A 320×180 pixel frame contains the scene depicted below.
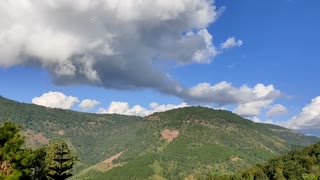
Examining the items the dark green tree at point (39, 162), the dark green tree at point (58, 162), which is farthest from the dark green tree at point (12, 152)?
the dark green tree at point (39, 162)

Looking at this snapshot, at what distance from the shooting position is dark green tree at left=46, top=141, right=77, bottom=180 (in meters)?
79.1

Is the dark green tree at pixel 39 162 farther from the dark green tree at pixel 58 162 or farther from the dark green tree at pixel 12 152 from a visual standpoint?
the dark green tree at pixel 12 152

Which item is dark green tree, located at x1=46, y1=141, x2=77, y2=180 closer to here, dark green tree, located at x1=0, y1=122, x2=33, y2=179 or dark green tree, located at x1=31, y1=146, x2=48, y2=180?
dark green tree, located at x1=31, y1=146, x2=48, y2=180

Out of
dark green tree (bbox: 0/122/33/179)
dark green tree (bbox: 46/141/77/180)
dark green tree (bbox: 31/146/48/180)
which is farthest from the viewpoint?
dark green tree (bbox: 31/146/48/180)

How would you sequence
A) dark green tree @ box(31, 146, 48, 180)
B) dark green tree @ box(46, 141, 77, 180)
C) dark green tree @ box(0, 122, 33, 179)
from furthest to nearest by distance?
dark green tree @ box(31, 146, 48, 180), dark green tree @ box(46, 141, 77, 180), dark green tree @ box(0, 122, 33, 179)

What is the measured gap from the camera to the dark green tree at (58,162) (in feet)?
259

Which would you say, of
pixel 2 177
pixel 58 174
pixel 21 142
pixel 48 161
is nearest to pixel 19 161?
pixel 21 142

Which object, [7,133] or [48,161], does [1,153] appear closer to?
[7,133]

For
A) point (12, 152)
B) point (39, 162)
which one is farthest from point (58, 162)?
point (12, 152)

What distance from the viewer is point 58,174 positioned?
79.3m

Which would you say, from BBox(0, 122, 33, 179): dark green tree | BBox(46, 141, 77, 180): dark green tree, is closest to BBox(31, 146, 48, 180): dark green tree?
BBox(46, 141, 77, 180): dark green tree

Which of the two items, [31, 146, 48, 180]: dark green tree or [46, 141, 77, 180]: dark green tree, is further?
[31, 146, 48, 180]: dark green tree

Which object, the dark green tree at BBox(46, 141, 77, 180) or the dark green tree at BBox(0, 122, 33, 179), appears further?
the dark green tree at BBox(46, 141, 77, 180)

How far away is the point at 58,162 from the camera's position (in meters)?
82.1
